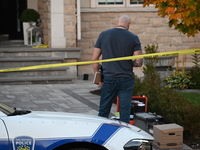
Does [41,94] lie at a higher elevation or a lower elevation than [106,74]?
lower

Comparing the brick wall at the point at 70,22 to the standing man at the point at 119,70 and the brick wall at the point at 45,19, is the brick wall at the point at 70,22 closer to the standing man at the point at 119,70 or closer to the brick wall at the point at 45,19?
the brick wall at the point at 45,19

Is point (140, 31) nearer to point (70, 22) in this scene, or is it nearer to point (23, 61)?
point (70, 22)

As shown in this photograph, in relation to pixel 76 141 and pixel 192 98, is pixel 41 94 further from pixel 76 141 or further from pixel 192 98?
pixel 76 141

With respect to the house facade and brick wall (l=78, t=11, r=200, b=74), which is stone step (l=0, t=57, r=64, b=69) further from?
brick wall (l=78, t=11, r=200, b=74)

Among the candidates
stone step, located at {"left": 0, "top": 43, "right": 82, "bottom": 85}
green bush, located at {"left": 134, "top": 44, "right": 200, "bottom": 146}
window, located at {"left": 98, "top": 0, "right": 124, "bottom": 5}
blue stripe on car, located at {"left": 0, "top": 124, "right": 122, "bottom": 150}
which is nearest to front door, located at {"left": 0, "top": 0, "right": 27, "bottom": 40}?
stone step, located at {"left": 0, "top": 43, "right": 82, "bottom": 85}

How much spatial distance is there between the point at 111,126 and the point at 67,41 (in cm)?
1058

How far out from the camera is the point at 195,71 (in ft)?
46.9

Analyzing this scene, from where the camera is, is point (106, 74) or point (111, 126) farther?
point (106, 74)

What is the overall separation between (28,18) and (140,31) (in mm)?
3577

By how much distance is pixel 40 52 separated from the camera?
52.3ft

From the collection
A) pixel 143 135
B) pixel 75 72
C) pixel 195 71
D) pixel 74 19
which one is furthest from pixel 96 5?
pixel 143 135

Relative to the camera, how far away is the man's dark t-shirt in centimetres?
793

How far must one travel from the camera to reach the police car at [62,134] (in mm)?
5242

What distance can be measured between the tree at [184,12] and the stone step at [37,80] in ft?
24.4
